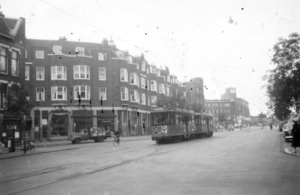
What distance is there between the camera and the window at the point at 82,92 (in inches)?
1801

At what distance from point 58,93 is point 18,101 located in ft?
69.8

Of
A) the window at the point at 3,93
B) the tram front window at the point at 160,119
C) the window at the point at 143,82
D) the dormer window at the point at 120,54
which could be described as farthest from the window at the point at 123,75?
the window at the point at 3,93

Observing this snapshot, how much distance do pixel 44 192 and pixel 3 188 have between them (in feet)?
5.96

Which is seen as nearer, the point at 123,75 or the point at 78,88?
the point at 78,88

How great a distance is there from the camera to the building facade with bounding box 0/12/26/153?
2355cm

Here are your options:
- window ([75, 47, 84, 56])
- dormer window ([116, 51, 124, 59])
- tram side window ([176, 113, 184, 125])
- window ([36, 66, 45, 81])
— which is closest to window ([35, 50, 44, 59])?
window ([36, 66, 45, 81])

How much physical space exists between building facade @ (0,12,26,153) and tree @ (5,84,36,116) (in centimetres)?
41

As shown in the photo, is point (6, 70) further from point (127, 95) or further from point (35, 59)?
point (127, 95)

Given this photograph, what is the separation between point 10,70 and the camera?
26969 mm

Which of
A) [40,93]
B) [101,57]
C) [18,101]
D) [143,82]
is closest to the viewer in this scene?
[18,101]

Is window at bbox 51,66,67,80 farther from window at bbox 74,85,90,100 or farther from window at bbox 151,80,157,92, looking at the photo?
window at bbox 151,80,157,92

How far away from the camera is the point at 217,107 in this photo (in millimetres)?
125562

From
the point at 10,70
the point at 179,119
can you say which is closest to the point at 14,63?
the point at 10,70

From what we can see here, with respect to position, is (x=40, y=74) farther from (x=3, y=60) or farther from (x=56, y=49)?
(x=3, y=60)
